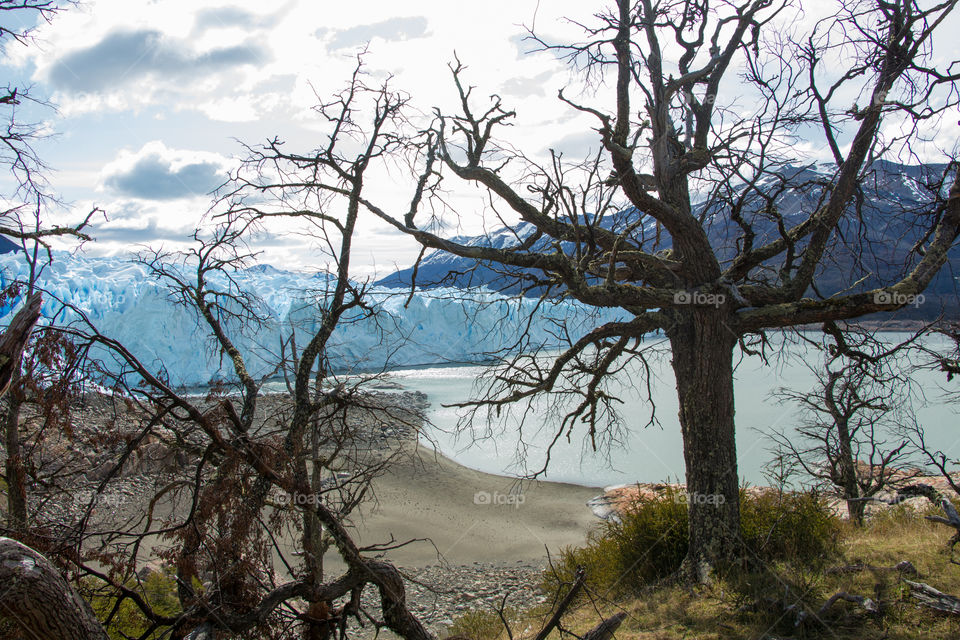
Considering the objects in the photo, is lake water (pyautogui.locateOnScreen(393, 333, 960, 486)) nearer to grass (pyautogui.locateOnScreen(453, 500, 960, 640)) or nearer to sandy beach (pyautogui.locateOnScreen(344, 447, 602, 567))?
sandy beach (pyautogui.locateOnScreen(344, 447, 602, 567))

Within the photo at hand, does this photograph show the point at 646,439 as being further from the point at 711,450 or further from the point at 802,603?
the point at 802,603

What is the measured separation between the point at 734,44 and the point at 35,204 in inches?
298

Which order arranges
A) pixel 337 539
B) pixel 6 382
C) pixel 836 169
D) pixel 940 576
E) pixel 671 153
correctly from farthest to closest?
pixel 671 153 < pixel 836 169 < pixel 940 576 < pixel 337 539 < pixel 6 382

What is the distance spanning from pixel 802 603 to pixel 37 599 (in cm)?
545

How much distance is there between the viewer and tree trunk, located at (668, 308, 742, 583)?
6.29 meters

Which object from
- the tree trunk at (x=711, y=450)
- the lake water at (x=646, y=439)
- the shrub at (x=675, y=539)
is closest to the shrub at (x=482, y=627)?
the shrub at (x=675, y=539)

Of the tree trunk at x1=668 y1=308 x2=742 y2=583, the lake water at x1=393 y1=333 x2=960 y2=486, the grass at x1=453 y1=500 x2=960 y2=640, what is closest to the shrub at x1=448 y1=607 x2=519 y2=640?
the grass at x1=453 y1=500 x2=960 y2=640

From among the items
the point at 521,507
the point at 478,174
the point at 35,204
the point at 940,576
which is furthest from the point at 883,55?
the point at 521,507

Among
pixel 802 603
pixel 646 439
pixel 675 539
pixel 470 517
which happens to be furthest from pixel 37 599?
pixel 646 439

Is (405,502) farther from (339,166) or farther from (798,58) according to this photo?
(798,58)

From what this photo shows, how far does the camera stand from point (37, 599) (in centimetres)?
221

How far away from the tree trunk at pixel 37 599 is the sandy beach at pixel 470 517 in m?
13.7

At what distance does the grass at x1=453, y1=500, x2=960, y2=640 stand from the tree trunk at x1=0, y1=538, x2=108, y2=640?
3.03 metres

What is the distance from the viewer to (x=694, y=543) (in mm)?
6473
